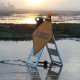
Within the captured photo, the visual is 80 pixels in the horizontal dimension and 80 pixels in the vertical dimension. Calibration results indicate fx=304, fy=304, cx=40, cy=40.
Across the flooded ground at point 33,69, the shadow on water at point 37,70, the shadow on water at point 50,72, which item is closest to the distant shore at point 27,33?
the flooded ground at point 33,69

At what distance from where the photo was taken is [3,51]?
16.1m

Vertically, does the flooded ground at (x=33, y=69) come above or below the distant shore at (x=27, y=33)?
above

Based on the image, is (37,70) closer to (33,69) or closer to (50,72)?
(33,69)

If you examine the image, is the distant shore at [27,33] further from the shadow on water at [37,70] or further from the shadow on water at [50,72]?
the shadow on water at [50,72]

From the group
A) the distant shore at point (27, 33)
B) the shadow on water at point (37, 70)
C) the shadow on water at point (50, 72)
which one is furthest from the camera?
the distant shore at point (27, 33)

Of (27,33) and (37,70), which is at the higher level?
(37,70)

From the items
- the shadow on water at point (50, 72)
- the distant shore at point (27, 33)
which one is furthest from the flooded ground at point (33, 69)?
the distant shore at point (27, 33)

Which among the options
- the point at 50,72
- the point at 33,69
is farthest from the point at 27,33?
the point at 50,72

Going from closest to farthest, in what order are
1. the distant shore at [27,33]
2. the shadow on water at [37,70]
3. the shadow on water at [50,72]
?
the shadow on water at [50,72], the shadow on water at [37,70], the distant shore at [27,33]

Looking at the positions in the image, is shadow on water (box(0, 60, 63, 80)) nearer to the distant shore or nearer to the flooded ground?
the flooded ground

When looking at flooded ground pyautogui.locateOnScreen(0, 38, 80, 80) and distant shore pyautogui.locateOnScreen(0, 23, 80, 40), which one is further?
distant shore pyautogui.locateOnScreen(0, 23, 80, 40)

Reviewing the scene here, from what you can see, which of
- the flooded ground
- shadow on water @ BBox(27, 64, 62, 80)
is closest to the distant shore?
the flooded ground

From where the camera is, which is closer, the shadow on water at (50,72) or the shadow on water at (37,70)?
the shadow on water at (50,72)

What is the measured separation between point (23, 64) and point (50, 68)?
4.17ft
